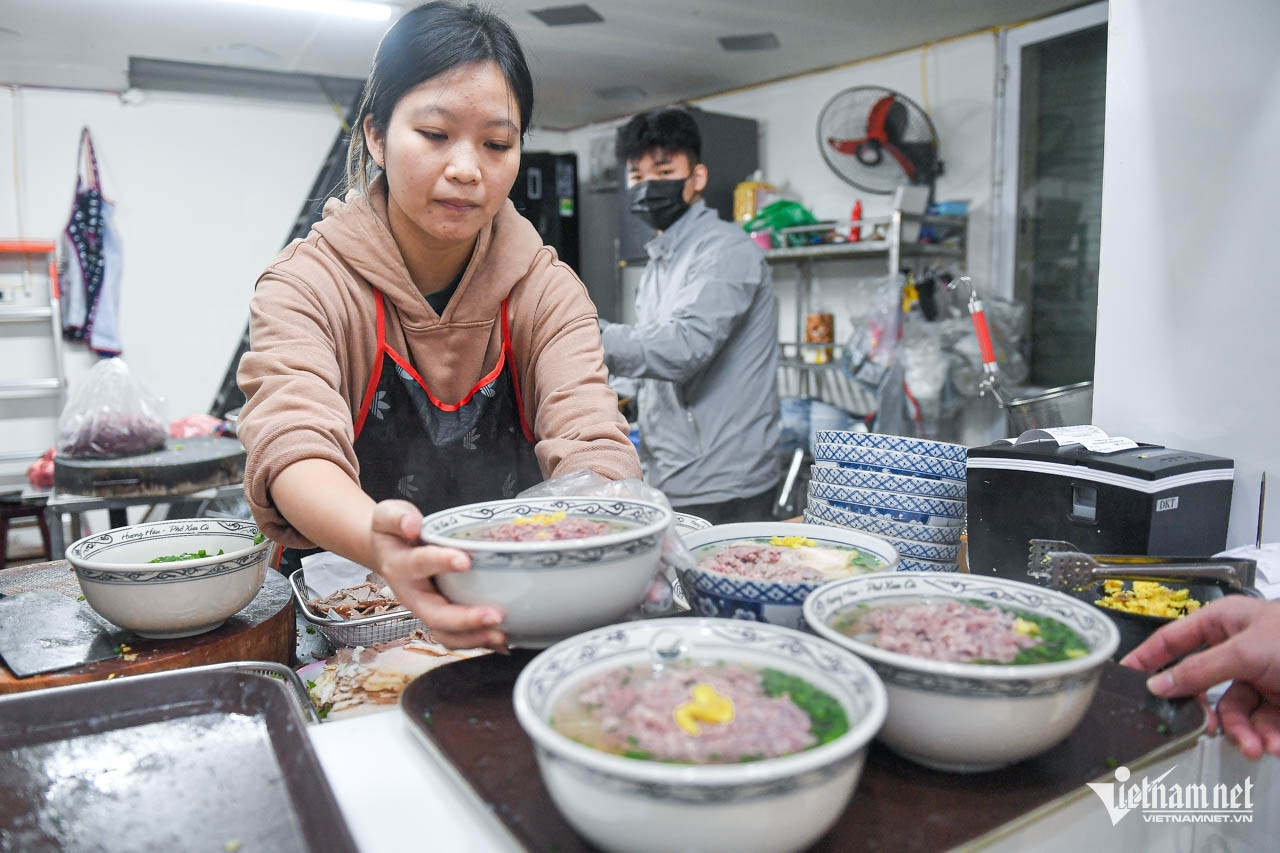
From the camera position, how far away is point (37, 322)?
606 centimetres

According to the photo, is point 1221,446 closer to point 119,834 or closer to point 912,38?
point 119,834

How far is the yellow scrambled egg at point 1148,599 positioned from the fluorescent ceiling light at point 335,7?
4.53 metres

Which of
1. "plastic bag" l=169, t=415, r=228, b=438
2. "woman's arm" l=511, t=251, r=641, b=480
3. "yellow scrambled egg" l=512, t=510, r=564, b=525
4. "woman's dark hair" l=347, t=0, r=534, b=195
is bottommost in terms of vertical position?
"plastic bag" l=169, t=415, r=228, b=438

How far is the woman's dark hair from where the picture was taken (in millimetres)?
1374

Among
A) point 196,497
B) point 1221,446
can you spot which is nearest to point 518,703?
point 1221,446

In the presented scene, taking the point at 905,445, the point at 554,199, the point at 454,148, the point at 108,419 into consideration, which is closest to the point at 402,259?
the point at 454,148

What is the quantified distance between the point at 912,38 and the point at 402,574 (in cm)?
495

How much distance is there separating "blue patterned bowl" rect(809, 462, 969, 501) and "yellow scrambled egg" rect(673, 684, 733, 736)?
95 centimetres

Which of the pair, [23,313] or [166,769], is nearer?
[166,769]

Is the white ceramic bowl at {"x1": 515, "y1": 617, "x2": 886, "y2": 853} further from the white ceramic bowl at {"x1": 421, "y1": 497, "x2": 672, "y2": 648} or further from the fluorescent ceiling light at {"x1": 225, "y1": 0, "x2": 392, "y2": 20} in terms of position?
the fluorescent ceiling light at {"x1": 225, "y1": 0, "x2": 392, "y2": 20}

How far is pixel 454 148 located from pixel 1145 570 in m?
1.18

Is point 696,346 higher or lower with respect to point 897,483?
higher

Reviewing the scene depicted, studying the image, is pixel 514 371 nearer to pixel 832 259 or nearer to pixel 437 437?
pixel 437 437

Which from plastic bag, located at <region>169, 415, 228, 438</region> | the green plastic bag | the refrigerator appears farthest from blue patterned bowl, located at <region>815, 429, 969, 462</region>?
the refrigerator
